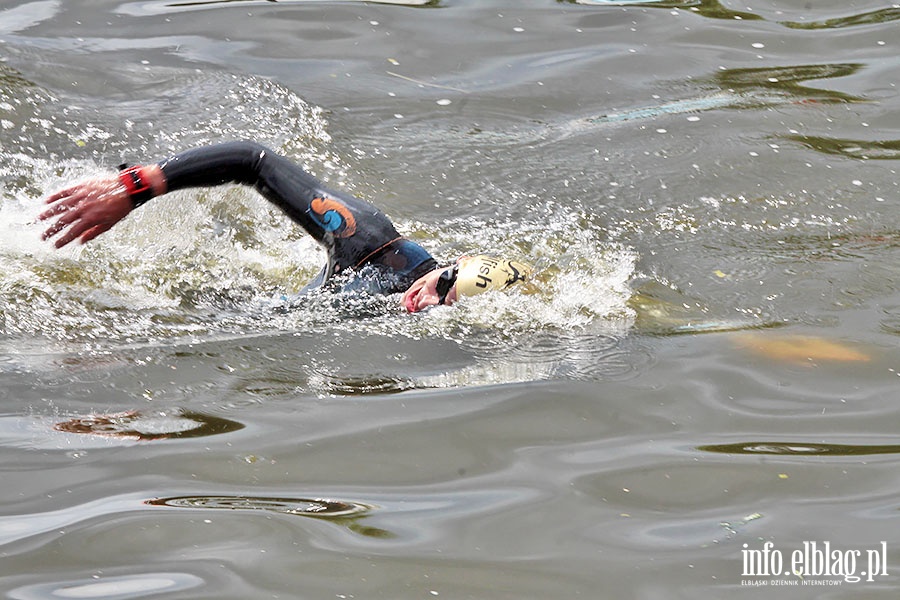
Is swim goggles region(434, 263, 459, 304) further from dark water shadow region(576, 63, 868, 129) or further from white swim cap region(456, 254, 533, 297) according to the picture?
dark water shadow region(576, 63, 868, 129)

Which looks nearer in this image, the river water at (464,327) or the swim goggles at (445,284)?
the river water at (464,327)

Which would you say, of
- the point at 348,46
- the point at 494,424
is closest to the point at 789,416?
the point at 494,424

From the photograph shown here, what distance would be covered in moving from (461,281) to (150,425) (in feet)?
5.61

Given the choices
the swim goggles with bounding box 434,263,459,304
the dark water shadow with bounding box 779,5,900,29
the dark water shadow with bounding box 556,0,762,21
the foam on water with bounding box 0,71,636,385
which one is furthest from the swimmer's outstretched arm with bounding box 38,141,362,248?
the dark water shadow with bounding box 779,5,900,29

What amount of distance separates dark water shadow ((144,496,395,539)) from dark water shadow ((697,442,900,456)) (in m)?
1.38

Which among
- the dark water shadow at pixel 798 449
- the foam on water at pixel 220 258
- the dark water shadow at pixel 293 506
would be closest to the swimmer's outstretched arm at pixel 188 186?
the foam on water at pixel 220 258

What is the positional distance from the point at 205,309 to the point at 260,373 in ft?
2.95

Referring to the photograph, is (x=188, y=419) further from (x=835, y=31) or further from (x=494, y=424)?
(x=835, y=31)

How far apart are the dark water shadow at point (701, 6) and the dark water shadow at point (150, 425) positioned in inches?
290

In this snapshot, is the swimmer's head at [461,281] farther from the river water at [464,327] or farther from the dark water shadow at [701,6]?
the dark water shadow at [701,6]

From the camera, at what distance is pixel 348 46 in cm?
936

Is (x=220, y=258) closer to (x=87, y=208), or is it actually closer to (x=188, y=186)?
(x=188, y=186)

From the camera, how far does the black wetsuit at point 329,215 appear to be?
529cm

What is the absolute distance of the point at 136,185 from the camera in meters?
5.02
